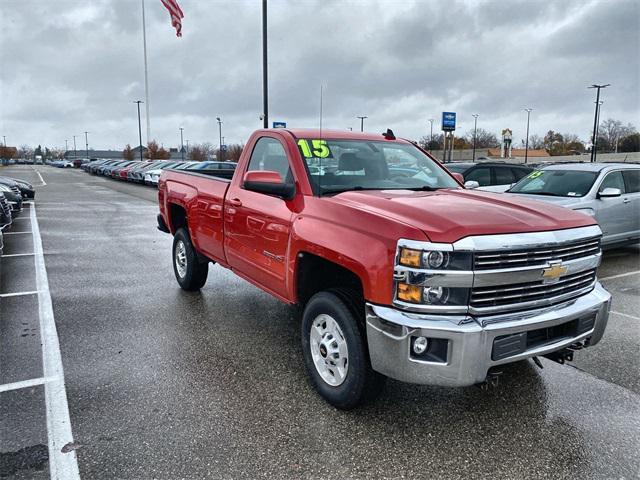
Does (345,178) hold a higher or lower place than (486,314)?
higher

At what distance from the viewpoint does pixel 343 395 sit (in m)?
3.32

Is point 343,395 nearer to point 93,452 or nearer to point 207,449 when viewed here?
point 207,449

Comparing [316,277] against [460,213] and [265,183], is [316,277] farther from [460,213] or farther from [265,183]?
[460,213]

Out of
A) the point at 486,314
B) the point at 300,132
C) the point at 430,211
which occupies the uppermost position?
the point at 300,132

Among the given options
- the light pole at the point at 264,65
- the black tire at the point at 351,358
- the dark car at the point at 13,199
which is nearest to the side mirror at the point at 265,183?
the black tire at the point at 351,358

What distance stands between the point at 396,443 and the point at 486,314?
0.97 meters

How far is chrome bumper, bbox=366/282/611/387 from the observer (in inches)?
110

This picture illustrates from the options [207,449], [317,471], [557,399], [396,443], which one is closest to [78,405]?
[207,449]

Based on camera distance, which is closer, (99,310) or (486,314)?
(486,314)

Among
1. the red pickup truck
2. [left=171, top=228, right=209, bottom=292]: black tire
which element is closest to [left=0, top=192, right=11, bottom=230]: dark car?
[left=171, top=228, right=209, bottom=292]: black tire

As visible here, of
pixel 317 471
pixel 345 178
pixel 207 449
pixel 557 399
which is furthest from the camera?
pixel 345 178

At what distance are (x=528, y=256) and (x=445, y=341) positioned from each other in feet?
2.42

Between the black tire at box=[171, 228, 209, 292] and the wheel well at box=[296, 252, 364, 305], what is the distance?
264 cm

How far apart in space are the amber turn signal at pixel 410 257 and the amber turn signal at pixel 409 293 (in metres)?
0.13
